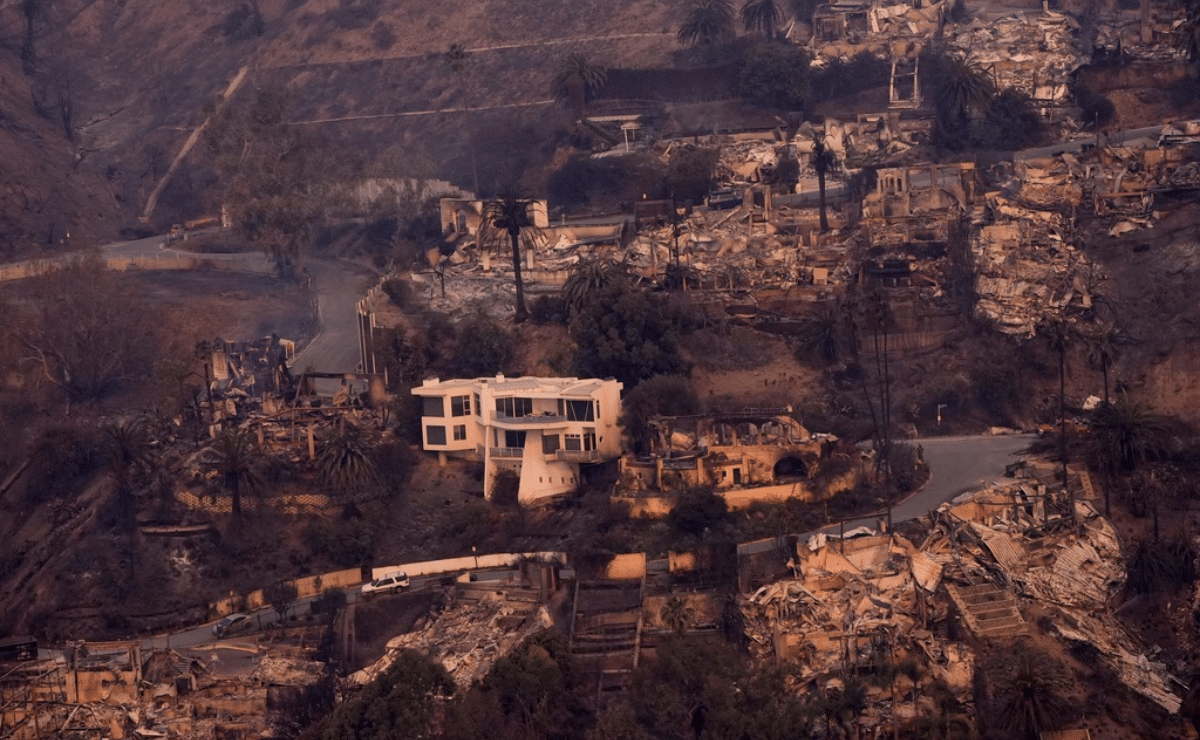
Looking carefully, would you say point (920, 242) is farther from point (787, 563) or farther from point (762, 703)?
point (762, 703)

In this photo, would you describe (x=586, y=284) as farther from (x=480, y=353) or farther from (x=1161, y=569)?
(x=1161, y=569)

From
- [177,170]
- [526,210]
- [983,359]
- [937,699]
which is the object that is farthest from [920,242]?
[177,170]

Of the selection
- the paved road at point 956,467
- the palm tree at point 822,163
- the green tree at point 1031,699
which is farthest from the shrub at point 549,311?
the green tree at point 1031,699

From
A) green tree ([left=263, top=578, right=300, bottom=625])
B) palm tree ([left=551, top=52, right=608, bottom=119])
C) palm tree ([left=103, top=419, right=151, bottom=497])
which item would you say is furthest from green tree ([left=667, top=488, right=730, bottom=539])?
palm tree ([left=551, top=52, right=608, bottom=119])

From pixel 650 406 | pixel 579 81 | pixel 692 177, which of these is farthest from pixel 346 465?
pixel 579 81

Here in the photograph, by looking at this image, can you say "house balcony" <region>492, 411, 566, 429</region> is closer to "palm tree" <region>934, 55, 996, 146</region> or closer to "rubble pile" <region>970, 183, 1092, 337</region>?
"rubble pile" <region>970, 183, 1092, 337</region>
